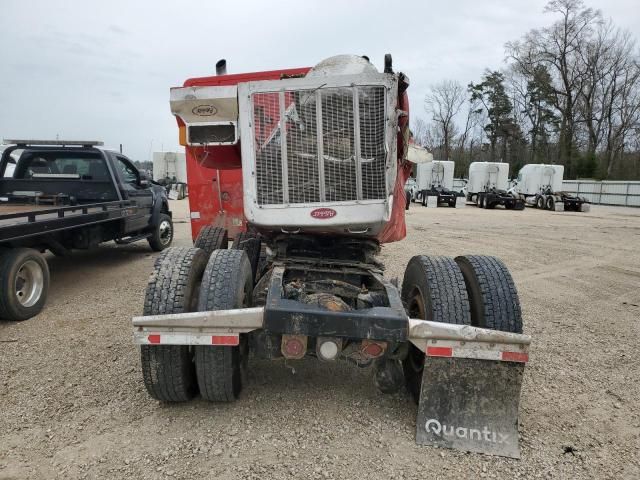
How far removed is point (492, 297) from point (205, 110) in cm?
236

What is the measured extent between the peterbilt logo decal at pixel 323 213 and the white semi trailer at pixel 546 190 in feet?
82.8

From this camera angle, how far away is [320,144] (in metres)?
3.04

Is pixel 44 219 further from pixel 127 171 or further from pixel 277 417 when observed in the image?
pixel 277 417

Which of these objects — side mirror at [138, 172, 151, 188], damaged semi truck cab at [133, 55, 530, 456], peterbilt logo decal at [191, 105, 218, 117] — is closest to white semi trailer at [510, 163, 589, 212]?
side mirror at [138, 172, 151, 188]

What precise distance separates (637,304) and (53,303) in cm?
755

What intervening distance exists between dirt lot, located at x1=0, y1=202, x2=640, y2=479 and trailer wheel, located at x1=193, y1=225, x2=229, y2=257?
1.13m

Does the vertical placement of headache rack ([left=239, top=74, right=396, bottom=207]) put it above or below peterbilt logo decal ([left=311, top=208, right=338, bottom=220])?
above

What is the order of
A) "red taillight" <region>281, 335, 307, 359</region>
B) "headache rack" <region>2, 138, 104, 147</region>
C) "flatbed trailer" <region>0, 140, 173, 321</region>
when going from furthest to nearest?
"headache rack" <region>2, 138, 104, 147</region>
"flatbed trailer" <region>0, 140, 173, 321</region>
"red taillight" <region>281, 335, 307, 359</region>

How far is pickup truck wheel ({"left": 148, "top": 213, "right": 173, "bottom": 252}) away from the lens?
895 centimetres

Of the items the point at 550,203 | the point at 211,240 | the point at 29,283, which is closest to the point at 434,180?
the point at 550,203

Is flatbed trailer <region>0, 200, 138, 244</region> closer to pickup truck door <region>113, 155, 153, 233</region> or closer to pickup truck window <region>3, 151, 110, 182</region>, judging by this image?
pickup truck door <region>113, 155, 153, 233</region>

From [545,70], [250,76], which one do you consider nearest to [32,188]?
[250,76]

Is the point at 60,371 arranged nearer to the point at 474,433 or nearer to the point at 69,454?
Answer: the point at 69,454

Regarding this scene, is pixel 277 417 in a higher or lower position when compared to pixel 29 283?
lower
